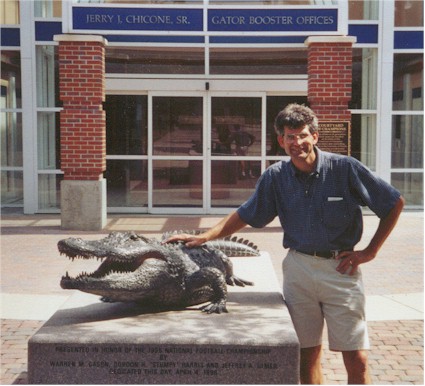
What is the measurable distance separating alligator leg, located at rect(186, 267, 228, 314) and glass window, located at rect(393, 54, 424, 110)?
1137 centimetres

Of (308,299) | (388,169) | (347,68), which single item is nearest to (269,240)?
(347,68)

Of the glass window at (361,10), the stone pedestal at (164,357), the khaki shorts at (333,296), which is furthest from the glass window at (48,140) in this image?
the khaki shorts at (333,296)

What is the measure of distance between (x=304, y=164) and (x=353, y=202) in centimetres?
39

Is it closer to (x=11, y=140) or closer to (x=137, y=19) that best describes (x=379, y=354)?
(x=137, y=19)

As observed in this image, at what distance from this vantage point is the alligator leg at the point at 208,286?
474cm

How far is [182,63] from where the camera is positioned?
14688 millimetres

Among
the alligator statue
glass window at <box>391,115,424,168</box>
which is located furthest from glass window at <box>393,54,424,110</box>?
the alligator statue

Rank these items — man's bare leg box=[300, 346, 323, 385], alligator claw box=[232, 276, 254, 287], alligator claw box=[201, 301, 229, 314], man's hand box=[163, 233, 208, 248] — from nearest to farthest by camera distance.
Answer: man's bare leg box=[300, 346, 323, 385], alligator claw box=[201, 301, 229, 314], man's hand box=[163, 233, 208, 248], alligator claw box=[232, 276, 254, 287]

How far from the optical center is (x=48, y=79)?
1518 cm

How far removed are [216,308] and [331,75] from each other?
8502 millimetres

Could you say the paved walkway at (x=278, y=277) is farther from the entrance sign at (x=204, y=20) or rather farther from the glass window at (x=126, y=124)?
the entrance sign at (x=204, y=20)

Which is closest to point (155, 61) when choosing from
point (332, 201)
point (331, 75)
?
point (331, 75)

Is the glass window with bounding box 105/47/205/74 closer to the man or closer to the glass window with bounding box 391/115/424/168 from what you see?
the glass window with bounding box 391/115/424/168

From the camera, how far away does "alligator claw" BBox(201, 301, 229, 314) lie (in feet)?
15.3
